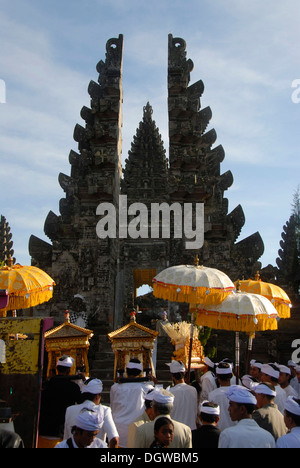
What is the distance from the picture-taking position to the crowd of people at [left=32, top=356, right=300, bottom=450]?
4.01 m

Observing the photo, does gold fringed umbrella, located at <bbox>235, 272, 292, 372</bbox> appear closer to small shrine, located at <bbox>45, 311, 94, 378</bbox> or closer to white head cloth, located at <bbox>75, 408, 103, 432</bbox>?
small shrine, located at <bbox>45, 311, 94, 378</bbox>

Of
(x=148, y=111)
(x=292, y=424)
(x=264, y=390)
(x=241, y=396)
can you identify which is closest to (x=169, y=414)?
(x=241, y=396)

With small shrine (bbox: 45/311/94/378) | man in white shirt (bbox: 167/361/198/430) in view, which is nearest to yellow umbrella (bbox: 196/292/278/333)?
man in white shirt (bbox: 167/361/198/430)

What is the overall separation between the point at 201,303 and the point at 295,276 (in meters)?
11.8

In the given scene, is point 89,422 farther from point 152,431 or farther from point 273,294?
point 273,294

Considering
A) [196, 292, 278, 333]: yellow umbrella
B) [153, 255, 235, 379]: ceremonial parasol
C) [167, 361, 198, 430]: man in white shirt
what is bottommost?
[167, 361, 198, 430]: man in white shirt

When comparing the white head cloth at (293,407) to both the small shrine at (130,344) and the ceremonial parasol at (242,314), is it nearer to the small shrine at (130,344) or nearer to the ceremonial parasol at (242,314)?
the ceremonial parasol at (242,314)

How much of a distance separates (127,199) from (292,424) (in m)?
17.1

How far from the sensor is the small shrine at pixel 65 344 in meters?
9.28

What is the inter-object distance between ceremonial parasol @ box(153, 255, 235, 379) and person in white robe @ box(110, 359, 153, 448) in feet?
5.73

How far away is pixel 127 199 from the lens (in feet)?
68.4

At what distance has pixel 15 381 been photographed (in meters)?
5.54
